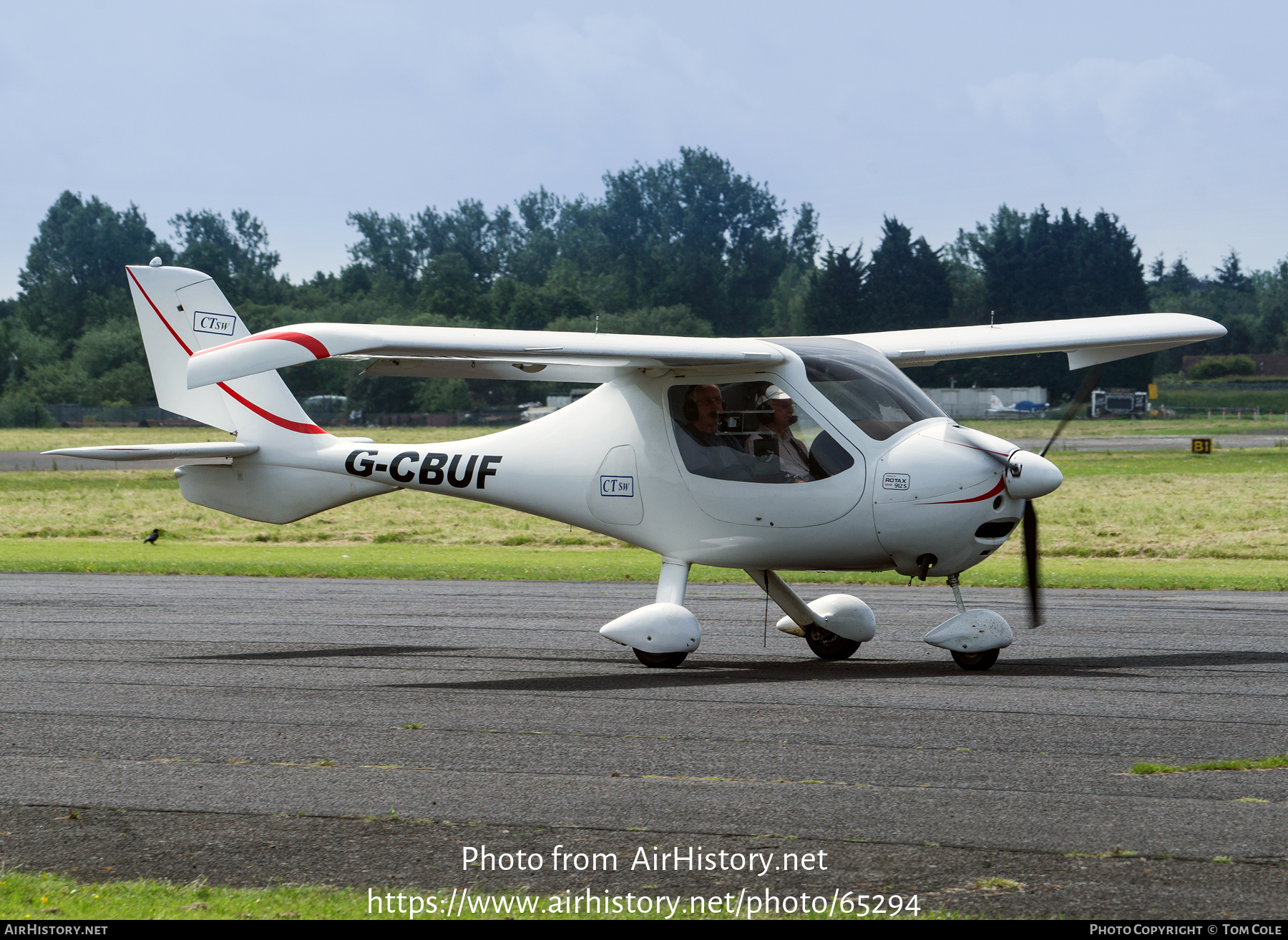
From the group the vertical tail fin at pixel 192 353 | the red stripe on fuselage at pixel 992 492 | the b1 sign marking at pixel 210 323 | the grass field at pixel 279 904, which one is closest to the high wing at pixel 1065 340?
the red stripe on fuselage at pixel 992 492

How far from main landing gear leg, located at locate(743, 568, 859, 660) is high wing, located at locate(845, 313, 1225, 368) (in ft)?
7.92

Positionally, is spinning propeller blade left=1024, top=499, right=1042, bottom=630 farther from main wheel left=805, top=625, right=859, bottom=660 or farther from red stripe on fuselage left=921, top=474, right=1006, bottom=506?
main wheel left=805, top=625, right=859, bottom=660

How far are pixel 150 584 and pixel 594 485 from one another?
1109 centimetres

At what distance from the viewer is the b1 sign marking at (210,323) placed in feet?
44.6

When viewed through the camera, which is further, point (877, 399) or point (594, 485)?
point (594, 485)

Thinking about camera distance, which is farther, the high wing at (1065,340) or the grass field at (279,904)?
the high wing at (1065,340)

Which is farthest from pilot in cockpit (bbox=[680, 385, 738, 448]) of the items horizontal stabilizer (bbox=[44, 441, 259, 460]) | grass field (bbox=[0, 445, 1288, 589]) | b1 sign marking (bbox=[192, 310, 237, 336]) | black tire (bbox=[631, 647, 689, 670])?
grass field (bbox=[0, 445, 1288, 589])

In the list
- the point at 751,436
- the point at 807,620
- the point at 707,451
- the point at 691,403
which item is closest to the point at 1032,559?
the point at 807,620

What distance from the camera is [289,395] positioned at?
1359 centimetres

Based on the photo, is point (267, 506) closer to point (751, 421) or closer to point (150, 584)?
point (751, 421)

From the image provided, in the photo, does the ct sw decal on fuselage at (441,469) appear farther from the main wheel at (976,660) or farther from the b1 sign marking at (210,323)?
the main wheel at (976,660)

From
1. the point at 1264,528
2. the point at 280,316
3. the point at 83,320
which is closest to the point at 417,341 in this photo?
the point at 1264,528

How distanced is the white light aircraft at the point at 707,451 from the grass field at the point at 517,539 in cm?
821
